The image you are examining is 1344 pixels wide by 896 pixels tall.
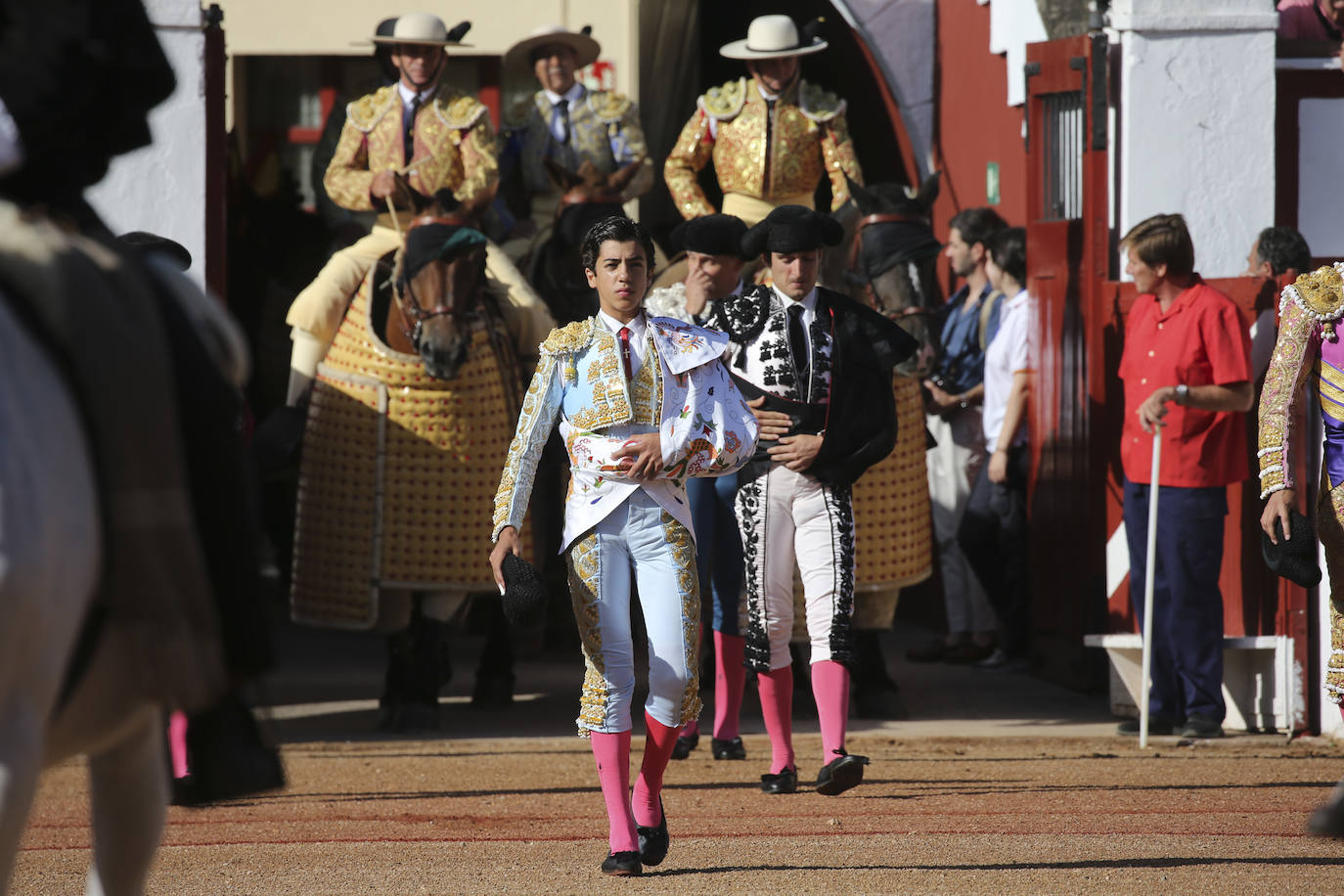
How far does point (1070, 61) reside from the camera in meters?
7.53

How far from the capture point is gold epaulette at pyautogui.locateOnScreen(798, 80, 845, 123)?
845 cm

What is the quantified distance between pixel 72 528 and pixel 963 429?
744 centimetres

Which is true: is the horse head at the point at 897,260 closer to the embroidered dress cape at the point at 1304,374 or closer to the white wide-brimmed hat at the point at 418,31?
the white wide-brimmed hat at the point at 418,31

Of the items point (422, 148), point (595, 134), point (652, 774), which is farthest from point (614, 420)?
point (595, 134)

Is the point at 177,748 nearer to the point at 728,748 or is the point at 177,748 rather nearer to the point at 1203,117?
the point at 728,748

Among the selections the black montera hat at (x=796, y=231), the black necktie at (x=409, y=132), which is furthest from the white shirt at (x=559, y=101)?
the black montera hat at (x=796, y=231)

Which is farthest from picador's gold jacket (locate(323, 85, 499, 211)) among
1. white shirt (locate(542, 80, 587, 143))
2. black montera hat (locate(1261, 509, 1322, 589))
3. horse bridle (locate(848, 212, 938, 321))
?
black montera hat (locate(1261, 509, 1322, 589))

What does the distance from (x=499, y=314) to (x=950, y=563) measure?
300 centimetres

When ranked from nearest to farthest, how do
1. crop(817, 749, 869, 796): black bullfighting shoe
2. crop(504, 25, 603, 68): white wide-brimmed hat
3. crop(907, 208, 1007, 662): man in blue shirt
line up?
1. crop(817, 749, 869, 796): black bullfighting shoe
2. crop(907, 208, 1007, 662): man in blue shirt
3. crop(504, 25, 603, 68): white wide-brimmed hat

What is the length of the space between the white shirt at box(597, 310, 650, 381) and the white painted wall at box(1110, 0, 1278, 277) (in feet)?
10.3

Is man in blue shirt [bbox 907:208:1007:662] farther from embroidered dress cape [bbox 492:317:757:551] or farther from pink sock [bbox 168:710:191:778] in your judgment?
pink sock [bbox 168:710:191:778]

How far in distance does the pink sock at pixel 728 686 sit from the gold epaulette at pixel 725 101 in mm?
2951

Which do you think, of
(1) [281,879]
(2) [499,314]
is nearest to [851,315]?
(2) [499,314]

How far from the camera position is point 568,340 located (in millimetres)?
4895
